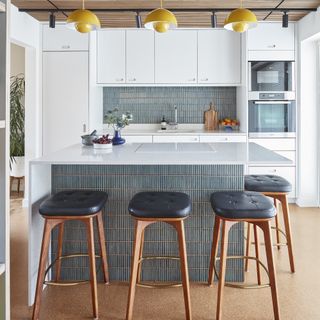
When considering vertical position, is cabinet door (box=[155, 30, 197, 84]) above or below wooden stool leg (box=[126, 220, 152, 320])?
above

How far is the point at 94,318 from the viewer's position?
2.58 meters

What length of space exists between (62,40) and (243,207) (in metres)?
4.19

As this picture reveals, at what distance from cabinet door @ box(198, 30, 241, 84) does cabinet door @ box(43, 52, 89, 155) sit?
1.63m

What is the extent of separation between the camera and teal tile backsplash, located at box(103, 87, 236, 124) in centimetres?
650

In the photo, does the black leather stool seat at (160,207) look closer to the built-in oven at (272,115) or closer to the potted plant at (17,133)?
the built-in oven at (272,115)

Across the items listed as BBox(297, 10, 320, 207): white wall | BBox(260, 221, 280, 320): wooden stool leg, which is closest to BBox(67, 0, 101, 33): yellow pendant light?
BBox(260, 221, 280, 320): wooden stool leg

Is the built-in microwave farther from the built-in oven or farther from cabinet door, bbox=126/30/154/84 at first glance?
cabinet door, bbox=126/30/154/84

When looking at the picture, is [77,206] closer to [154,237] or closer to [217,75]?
[154,237]

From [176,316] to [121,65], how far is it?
418cm

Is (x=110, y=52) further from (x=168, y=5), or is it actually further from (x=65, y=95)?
(x=168, y=5)

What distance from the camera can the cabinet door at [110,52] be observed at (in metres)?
6.04

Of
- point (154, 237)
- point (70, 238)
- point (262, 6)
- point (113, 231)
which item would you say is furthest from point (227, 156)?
point (262, 6)

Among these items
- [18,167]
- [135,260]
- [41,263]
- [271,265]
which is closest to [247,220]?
[271,265]

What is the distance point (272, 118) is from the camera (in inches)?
230
